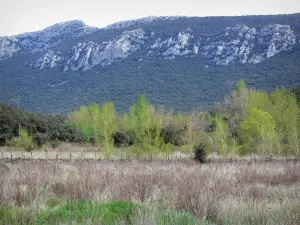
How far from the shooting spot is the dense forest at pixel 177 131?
30.1 m

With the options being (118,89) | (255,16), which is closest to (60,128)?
(118,89)

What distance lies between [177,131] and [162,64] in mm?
83070

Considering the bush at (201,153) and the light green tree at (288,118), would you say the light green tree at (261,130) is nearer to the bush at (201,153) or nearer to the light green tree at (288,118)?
the light green tree at (288,118)

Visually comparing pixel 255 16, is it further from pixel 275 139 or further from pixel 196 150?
pixel 196 150

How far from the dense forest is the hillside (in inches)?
1656

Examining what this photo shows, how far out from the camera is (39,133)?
148ft

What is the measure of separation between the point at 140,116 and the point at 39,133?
20168 mm

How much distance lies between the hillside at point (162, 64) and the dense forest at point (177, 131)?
42055 mm

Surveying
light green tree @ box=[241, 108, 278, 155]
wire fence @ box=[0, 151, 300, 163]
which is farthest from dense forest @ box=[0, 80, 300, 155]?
wire fence @ box=[0, 151, 300, 163]

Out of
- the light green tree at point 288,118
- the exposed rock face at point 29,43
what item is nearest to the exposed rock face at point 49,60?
the exposed rock face at point 29,43

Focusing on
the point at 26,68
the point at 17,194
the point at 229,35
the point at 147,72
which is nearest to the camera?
the point at 17,194

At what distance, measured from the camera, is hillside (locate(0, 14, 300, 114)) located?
3944 inches

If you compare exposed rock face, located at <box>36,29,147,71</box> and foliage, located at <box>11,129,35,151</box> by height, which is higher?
exposed rock face, located at <box>36,29,147,71</box>

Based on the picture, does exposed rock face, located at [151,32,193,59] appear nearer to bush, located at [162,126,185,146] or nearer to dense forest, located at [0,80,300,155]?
dense forest, located at [0,80,300,155]
